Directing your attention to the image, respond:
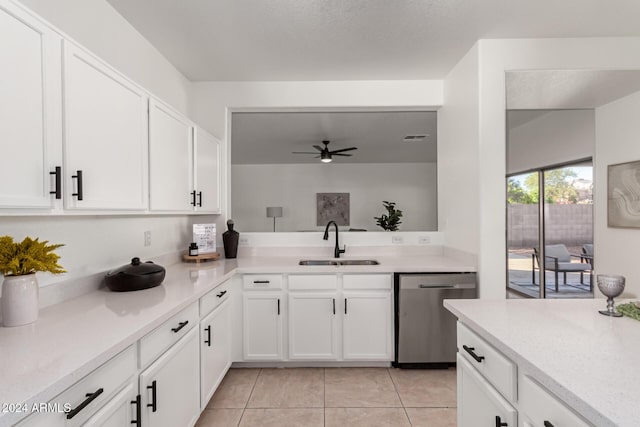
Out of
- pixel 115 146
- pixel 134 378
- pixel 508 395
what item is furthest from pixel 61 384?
pixel 508 395

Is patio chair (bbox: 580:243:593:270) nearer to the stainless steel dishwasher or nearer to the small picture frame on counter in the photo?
the stainless steel dishwasher

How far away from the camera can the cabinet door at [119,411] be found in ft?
Result: 3.34

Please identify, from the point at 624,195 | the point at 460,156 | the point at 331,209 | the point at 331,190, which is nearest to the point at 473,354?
the point at 460,156

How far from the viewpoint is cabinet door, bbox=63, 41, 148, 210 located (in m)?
1.24

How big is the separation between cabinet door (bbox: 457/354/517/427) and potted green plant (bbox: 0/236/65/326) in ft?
5.49

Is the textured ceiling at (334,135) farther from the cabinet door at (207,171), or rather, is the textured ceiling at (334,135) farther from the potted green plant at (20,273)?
the potted green plant at (20,273)

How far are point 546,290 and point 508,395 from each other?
2921mm

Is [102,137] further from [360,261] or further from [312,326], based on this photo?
[360,261]

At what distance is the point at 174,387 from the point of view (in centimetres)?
155

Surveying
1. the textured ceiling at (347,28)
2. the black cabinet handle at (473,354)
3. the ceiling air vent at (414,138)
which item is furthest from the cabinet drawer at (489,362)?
the ceiling air vent at (414,138)

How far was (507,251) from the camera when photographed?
8.20 ft

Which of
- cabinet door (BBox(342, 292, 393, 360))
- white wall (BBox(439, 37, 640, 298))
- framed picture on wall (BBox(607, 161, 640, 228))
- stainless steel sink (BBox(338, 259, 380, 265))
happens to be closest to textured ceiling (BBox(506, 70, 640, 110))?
white wall (BBox(439, 37, 640, 298))

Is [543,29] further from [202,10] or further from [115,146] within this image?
[115,146]

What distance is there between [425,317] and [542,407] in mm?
1777
